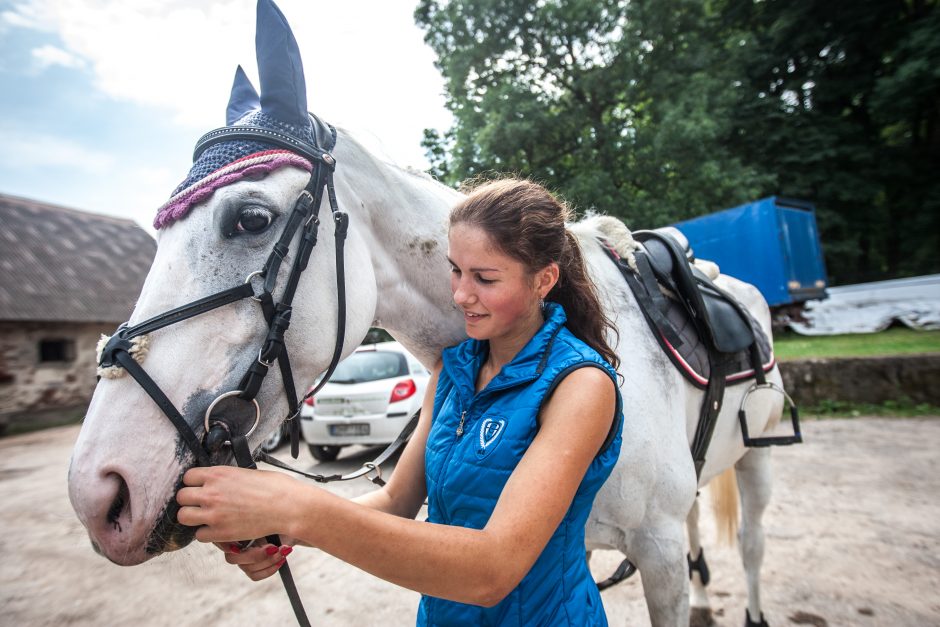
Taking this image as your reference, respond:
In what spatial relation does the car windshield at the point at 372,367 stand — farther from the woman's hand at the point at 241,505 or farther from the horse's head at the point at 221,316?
the woman's hand at the point at 241,505

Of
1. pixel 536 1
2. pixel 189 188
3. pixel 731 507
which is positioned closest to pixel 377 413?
pixel 731 507

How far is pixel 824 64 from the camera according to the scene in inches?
736

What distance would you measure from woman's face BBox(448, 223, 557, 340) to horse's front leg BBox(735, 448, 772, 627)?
93.8 inches

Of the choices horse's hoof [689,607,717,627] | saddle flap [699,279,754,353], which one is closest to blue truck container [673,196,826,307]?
horse's hoof [689,607,717,627]

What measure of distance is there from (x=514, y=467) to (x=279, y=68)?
121cm

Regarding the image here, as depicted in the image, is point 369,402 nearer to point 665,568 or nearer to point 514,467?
point 665,568

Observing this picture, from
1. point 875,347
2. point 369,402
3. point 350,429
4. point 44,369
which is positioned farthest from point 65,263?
point 875,347

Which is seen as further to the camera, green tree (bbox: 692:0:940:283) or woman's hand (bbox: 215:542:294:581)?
green tree (bbox: 692:0:940:283)

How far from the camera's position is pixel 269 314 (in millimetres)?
1154

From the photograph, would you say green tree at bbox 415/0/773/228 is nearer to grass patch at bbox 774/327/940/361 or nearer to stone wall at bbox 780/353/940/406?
grass patch at bbox 774/327/940/361

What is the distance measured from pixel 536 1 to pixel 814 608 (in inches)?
648

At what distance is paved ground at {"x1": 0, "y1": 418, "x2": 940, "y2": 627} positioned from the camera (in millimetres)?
2918

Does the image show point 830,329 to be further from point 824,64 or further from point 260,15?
point 260,15

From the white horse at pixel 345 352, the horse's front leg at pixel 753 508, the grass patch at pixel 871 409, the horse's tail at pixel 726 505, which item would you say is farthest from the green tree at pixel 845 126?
the white horse at pixel 345 352
